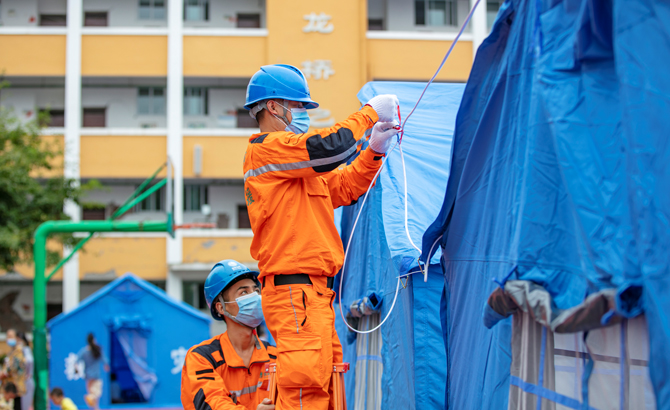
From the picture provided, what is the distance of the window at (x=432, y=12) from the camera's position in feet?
64.1

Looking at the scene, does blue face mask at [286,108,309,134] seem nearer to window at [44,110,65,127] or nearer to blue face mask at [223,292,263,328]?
blue face mask at [223,292,263,328]

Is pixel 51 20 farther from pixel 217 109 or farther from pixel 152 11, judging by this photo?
pixel 217 109

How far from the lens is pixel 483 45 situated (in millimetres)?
2191

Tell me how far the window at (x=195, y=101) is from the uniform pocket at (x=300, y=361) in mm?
16875

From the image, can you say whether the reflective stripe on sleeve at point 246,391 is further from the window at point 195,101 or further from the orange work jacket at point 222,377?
the window at point 195,101

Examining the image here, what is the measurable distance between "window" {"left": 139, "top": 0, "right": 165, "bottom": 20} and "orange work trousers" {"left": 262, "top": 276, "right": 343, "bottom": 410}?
18.2m

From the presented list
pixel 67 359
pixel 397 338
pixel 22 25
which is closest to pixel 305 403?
pixel 397 338

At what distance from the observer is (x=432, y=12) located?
1956 centimetres

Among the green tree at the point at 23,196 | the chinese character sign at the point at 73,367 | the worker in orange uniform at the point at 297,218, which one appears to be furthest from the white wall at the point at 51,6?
the worker in orange uniform at the point at 297,218

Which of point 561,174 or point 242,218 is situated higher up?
point 242,218

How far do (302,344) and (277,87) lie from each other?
1.15 meters

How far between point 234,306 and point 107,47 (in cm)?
1604

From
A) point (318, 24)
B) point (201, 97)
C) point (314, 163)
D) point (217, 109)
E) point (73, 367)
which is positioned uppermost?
point (318, 24)

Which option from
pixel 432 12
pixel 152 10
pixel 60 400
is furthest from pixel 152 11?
pixel 60 400
